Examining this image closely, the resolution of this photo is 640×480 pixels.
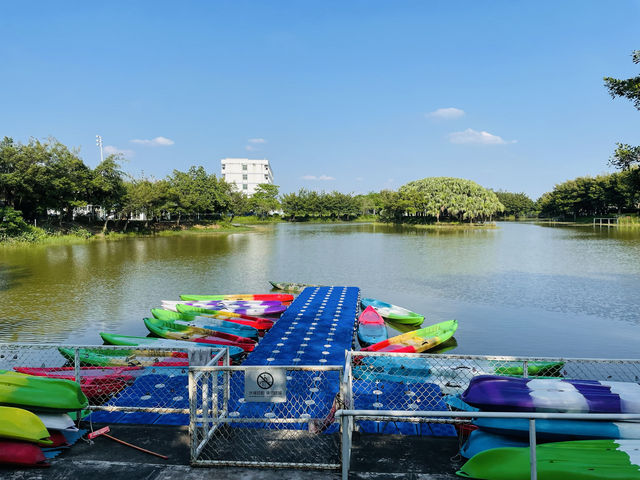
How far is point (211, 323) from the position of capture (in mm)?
12914

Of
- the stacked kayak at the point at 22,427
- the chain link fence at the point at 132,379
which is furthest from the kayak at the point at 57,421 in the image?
the chain link fence at the point at 132,379

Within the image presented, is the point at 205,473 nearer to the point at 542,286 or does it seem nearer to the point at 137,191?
the point at 542,286

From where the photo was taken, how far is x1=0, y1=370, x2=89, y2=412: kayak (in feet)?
16.4

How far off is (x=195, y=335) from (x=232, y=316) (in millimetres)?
1960

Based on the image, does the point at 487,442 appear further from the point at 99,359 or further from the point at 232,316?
the point at 232,316

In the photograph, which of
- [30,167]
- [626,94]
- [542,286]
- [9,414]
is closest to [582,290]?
[542,286]

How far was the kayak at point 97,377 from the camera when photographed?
7387 millimetres

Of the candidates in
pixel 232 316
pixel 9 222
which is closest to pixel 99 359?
pixel 232 316

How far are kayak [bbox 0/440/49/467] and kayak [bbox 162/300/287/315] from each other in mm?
10407

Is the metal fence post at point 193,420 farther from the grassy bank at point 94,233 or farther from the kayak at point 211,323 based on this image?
the grassy bank at point 94,233

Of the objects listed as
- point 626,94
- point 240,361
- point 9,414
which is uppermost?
point 626,94

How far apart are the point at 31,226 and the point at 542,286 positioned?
42.5m

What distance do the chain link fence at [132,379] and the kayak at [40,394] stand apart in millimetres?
666

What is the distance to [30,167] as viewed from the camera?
127 feet
